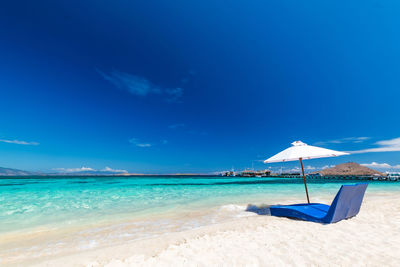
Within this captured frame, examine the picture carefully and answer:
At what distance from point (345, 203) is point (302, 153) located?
5.86 feet

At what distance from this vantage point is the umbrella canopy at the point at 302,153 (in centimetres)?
575

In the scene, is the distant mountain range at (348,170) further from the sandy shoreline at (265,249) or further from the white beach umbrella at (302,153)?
the sandy shoreline at (265,249)

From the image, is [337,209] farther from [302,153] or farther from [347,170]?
[347,170]

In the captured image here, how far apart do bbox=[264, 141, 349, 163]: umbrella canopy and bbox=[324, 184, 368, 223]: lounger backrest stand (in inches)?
50.7

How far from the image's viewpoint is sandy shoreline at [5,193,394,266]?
2586mm

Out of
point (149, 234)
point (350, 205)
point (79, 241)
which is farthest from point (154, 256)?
point (350, 205)

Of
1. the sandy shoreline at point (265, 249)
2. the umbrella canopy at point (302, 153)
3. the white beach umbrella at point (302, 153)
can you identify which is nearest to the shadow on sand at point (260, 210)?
the white beach umbrella at point (302, 153)

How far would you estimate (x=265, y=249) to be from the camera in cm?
295

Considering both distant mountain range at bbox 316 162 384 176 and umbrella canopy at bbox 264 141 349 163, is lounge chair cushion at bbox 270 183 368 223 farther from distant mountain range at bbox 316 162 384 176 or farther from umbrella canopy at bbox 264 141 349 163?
distant mountain range at bbox 316 162 384 176

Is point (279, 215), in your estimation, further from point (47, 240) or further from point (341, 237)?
point (47, 240)

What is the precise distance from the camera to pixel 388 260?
2.48m

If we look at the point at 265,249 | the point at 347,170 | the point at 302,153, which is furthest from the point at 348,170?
the point at 265,249

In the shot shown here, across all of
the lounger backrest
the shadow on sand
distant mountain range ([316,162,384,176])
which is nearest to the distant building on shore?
distant mountain range ([316,162,384,176])

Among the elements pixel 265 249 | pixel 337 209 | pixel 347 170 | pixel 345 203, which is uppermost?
pixel 347 170
